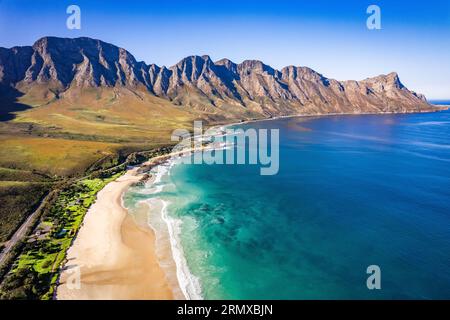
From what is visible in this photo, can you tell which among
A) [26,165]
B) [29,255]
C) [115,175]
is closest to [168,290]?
[29,255]

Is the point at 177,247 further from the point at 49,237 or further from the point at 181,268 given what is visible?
the point at 49,237

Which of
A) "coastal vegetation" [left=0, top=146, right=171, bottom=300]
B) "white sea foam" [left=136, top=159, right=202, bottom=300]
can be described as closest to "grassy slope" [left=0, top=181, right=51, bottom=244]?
"coastal vegetation" [left=0, top=146, right=171, bottom=300]

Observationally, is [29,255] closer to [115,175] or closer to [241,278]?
[241,278]

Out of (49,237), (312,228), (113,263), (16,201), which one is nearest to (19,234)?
(49,237)

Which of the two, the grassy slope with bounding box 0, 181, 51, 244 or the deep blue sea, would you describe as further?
the grassy slope with bounding box 0, 181, 51, 244

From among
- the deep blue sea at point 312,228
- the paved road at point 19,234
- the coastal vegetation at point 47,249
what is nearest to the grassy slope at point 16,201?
the paved road at point 19,234

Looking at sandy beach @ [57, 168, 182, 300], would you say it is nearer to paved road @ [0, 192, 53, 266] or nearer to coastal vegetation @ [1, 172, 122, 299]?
coastal vegetation @ [1, 172, 122, 299]
